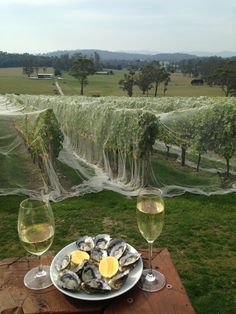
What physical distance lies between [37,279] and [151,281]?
0.68 metres

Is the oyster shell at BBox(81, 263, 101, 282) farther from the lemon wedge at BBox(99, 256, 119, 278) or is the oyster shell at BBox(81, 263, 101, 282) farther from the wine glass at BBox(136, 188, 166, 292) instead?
the wine glass at BBox(136, 188, 166, 292)

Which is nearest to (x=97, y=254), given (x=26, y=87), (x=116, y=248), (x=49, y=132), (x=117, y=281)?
(x=116, y=248)

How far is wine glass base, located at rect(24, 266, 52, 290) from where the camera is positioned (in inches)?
81.0

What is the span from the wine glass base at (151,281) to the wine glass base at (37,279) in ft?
1.78

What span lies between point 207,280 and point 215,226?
1.76m

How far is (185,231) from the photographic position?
19.0ft

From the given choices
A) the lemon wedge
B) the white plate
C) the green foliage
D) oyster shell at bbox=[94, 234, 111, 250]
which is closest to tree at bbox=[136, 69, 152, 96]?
the green foliage

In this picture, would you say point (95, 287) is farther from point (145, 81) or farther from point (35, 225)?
point (145, 81)

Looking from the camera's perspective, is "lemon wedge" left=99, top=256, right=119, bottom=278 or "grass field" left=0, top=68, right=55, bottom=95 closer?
"lemon wedge" left=99, top=256, right=119, bottom=278

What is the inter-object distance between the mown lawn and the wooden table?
2153 millimetres

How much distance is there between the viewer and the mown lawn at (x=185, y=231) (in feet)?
14.1

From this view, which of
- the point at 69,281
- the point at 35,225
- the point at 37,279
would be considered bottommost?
the point at 37,279

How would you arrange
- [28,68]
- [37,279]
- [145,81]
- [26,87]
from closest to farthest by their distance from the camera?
[37,279] → [145,81] → [26,87] → [28,68]

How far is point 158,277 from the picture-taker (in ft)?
6.92
